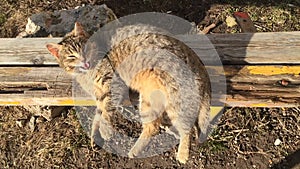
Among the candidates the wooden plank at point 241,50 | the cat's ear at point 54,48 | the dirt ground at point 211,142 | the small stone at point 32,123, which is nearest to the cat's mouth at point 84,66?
the cat's ear at point 54,48

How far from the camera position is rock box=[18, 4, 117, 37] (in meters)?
4.14

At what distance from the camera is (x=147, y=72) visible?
3053 millimetres

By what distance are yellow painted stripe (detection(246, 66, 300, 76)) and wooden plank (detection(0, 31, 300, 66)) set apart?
0.05m

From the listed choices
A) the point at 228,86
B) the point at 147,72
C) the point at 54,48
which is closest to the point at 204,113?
the point at 228,86

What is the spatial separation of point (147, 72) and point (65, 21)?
160 cm

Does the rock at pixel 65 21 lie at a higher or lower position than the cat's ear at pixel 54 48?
lower

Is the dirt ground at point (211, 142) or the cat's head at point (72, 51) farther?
the dirt ground at point (211, 142)

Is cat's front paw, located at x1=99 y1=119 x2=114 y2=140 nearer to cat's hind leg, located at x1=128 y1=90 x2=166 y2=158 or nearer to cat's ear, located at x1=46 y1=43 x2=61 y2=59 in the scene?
cat's hind leg, located at x1=128 y1=90 x2=166 y2=158

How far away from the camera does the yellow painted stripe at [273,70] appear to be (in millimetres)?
3188

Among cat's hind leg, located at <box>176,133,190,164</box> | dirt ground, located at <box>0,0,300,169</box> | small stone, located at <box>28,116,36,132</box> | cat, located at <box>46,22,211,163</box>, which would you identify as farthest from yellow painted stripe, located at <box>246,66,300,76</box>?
small stone, located at <box>28,116,36,132</box>

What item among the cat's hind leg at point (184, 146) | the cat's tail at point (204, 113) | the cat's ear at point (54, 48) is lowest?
the cat's hind leg at point (184, 146)

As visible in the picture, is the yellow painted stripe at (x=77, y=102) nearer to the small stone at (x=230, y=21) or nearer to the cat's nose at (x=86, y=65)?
the cat's nose at (x=86, y=65)

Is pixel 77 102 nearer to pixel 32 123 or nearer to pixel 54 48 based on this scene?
pixel 54 48

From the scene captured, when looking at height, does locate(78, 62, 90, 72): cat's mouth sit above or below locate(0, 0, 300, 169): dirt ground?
above
